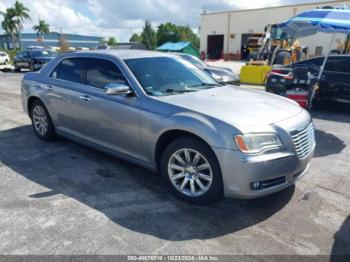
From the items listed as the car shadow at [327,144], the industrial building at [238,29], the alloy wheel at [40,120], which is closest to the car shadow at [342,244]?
the car shadow at [327,144]

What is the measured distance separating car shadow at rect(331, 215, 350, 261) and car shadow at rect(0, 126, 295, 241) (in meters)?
0.63

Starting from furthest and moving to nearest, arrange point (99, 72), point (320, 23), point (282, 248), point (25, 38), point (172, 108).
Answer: point (25, 38) < point (320, 23) < point (99, 72) < point (172, 108) < point (282, 248)

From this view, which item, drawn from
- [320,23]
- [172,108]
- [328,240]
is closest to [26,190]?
[172,108]

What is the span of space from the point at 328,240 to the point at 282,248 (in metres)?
0.49

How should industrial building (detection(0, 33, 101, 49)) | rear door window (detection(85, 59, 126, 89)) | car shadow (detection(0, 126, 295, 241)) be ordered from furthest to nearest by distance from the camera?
industrial building (detection(0, 33, 101, 49)) → rear door window (detection(85, 59, 126, 89)) → car shadow (detection(0, 126, 295, 241))

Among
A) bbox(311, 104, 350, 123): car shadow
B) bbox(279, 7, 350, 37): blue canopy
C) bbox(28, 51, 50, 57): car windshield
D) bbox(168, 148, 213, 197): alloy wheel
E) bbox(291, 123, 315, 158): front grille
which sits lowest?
bbox(311, 104, 350, 123): car shadow

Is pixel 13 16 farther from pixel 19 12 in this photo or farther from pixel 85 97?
pixel 85 97

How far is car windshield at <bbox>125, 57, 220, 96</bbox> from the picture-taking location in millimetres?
3951

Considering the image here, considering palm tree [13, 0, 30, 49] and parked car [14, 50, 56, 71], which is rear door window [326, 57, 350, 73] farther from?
palm tree [13, 0, 30, 49]

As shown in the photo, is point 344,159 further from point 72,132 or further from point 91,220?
point 72,132

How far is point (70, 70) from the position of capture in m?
4.96

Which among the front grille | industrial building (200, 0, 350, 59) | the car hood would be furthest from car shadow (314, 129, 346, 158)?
industrial building (200, 0, 350, 59)

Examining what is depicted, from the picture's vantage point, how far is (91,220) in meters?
3.22

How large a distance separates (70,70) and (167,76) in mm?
1735
